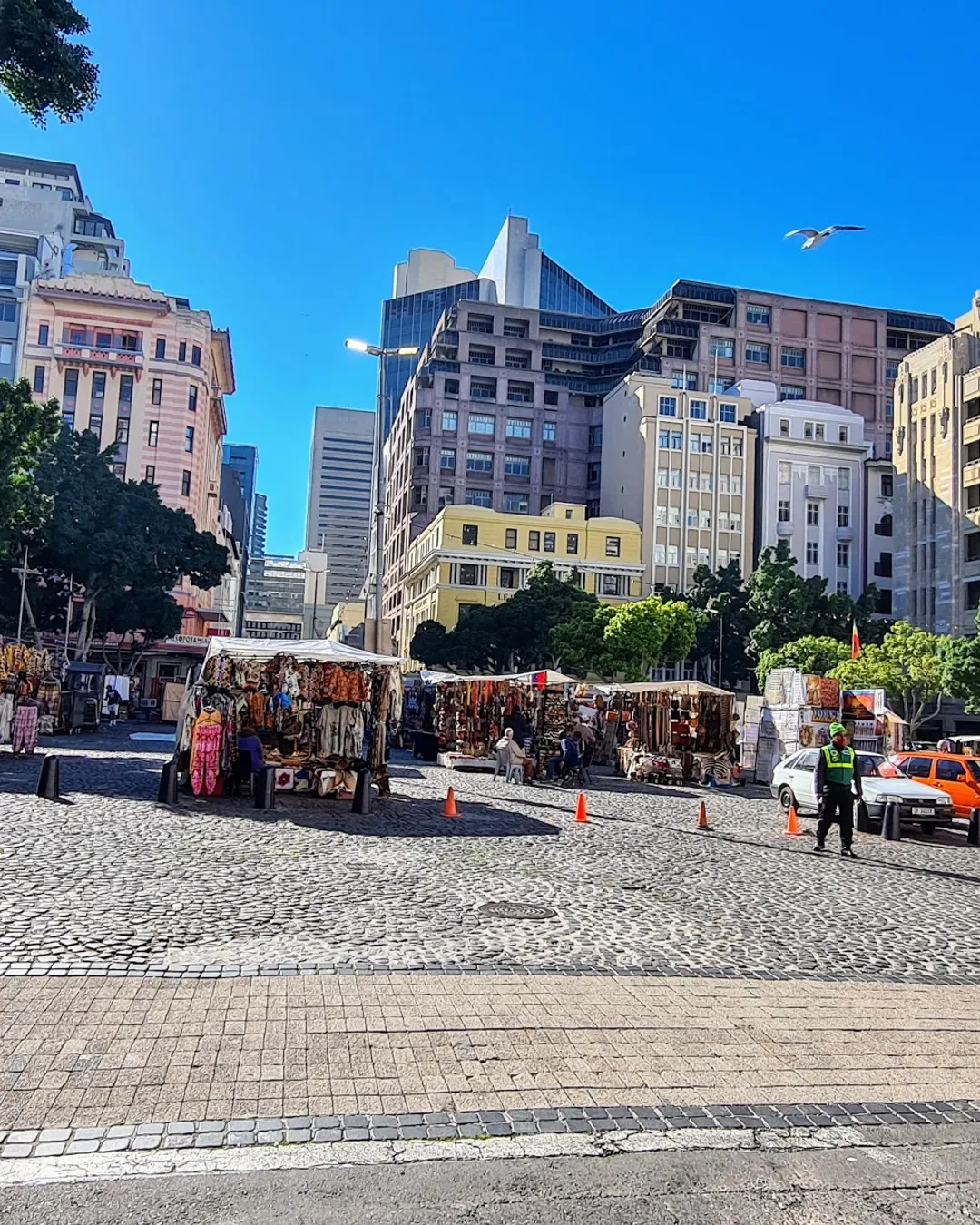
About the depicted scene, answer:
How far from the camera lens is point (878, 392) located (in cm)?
8938

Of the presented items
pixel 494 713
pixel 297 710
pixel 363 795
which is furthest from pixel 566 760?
pixel 363 795

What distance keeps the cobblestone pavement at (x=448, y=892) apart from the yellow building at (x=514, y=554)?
52.1m

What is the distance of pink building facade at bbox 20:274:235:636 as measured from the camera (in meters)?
67.1

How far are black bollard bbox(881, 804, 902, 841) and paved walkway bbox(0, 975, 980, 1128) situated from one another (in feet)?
32.0

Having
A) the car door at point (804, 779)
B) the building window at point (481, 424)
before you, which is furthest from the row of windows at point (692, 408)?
the car door at point (804, 779)

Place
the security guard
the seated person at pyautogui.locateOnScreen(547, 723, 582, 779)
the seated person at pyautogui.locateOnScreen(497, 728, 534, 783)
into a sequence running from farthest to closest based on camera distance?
1. the seated person at pyautogui.locateOnScreen(497, 728, 534, 783)
2. the seated person at pyautogui.locateOnScreen(547, 723, 582, 779)
3. the security guard

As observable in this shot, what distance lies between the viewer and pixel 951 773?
19.2 meters

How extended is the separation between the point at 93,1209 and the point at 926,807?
52.4 feet

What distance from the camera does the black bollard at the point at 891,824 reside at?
16297 millimetres

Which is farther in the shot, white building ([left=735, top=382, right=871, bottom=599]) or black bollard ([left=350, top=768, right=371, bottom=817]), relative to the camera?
white building ([left=735, top=382, right=871, bottom=599])

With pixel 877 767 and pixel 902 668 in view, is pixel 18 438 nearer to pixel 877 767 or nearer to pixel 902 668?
pixel 877 767

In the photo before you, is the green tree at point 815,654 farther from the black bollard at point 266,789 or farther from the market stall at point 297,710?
the black bollard at point 266,789

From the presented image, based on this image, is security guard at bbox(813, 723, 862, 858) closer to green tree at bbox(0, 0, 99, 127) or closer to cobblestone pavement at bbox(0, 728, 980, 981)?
cobblestone pavement at bbox(0, 728, 980, 981)

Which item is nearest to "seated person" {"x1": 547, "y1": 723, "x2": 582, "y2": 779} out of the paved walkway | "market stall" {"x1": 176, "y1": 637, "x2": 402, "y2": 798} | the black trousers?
"market stall" {"x1": 176, "y1": 637, "x2": 402, "y2": 798}
